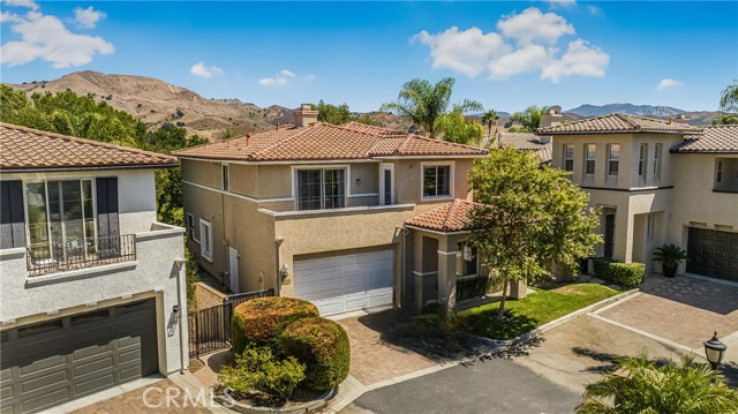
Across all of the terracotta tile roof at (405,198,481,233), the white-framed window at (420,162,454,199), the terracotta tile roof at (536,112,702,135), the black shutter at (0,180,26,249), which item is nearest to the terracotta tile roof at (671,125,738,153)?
the terracotta tile roof at (536,112,702,135)

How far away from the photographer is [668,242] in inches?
1070

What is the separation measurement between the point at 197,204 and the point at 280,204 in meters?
9.67

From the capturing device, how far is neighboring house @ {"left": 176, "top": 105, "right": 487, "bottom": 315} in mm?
19141

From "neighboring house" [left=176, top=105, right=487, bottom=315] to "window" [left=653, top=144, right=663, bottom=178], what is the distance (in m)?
10.6

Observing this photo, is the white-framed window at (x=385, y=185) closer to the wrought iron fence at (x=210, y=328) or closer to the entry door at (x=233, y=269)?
the entry door at (x=233, y=269)

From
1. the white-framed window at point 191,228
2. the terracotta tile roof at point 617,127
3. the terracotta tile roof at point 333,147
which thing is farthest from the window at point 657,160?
the white-framed window at point 191,228

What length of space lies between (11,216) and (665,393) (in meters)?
15.4

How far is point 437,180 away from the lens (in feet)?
73.0

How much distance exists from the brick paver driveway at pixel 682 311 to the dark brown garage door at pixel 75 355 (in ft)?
59.0

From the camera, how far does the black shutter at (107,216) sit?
1430 centimetres

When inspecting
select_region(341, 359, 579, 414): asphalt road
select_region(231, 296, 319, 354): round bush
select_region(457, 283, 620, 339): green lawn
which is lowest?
select_region(341, 359, 579, 414): asphalt road

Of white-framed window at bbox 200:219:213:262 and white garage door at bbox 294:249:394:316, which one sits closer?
white garage door at bbox 294:249:394:316

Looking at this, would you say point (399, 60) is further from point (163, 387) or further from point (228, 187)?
point (163, 387)

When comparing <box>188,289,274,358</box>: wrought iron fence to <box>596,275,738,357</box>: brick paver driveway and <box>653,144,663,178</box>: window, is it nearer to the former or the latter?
<box>596,275,738,357</box>: brick paver driveway
